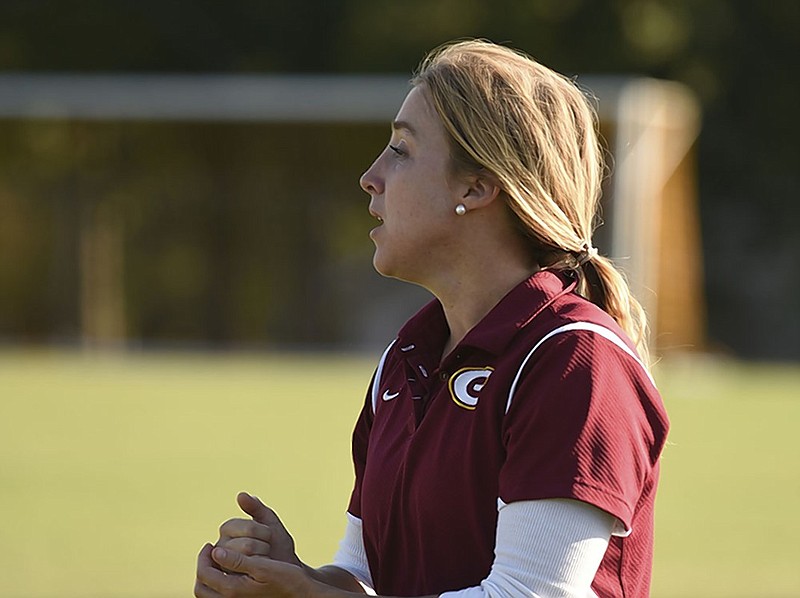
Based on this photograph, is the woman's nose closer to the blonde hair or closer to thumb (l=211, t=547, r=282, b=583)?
the blonde hair

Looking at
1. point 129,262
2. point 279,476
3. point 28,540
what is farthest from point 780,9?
point 28,540

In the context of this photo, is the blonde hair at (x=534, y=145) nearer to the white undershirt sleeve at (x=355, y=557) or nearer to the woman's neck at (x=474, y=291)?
the woman's neck at (x=474, y=291)

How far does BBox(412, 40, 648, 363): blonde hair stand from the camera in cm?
286

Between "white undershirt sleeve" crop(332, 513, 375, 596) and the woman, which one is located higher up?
the woman

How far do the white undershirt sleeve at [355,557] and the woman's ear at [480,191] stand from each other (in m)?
0.70

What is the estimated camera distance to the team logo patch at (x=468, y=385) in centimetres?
284

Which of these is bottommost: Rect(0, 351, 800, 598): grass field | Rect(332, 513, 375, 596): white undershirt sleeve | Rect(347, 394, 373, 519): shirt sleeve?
Rect(0, 351, 800, 598): grass field

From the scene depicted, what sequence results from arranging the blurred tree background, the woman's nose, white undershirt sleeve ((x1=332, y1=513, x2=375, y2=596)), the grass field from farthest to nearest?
the blurred tree background → the grass field → white undershirt sleeve ((x1=332, y1=513, x2=375, y2=596)) → the woman's nose

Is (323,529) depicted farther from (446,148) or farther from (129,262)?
(129,262)

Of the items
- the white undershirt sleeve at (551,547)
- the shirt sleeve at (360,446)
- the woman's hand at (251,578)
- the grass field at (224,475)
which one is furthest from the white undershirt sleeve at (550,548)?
the grass field at (224,475)

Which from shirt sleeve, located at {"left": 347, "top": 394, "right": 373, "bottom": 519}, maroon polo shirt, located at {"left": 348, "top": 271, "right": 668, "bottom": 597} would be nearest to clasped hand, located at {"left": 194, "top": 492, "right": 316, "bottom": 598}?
maroon polo shirt, located at {"left": 348, "top": 271, "right": 668, "bottom": 597}

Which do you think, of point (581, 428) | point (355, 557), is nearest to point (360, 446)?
Result: point (355, 557)

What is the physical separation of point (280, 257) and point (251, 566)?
24887 mm

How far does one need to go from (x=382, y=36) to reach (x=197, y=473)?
71.4 ft
